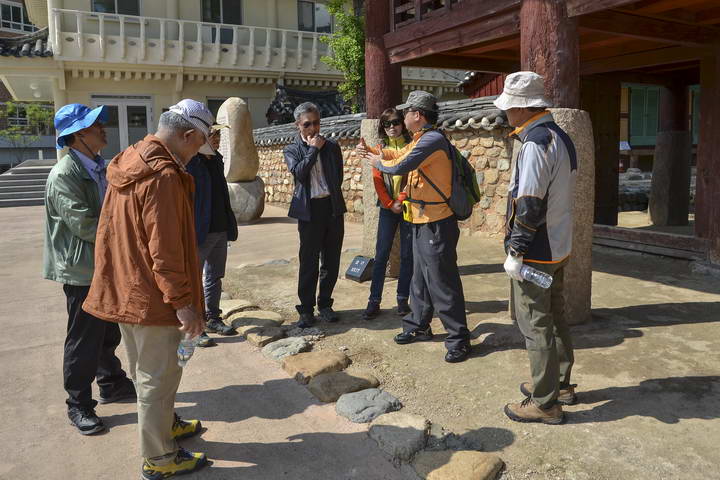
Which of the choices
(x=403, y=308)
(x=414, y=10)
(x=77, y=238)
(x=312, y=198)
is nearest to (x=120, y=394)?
(x=77, y=238)

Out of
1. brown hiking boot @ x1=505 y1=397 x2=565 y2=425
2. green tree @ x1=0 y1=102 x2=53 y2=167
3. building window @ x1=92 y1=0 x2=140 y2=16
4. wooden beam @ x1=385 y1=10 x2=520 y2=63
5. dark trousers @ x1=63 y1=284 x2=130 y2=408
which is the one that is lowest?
brown hiking boot @ x1=505 y1=397 x2=565 y2=425

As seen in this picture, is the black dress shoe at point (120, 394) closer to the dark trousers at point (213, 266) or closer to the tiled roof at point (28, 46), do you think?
the dark trousers at point (213, 266)

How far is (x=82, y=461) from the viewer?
279cm

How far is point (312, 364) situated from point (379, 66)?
3.60 metres

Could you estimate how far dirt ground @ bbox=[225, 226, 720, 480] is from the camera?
2.63 meters

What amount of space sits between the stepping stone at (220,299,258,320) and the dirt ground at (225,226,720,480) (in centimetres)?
22

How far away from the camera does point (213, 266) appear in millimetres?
4570

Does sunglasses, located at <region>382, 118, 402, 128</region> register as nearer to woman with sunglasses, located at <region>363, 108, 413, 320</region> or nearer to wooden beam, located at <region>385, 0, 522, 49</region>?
woman with sunglasses, located at <region>363, 108, 413, 320</region>

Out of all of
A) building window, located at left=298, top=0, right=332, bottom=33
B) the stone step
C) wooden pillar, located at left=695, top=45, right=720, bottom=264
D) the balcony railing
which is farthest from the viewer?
building window, located at left=298, top=0, right=332, bottom=33

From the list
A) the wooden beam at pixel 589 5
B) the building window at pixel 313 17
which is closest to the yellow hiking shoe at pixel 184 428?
the wooden beam at pixel 589 5

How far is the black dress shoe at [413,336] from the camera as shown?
4.25 metres

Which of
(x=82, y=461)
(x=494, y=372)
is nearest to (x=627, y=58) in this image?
(x=494, y=372)

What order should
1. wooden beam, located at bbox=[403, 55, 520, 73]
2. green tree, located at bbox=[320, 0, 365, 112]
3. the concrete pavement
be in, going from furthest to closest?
1. green tree, located at bbox=[320, 0, 365, 112]
2. wooden beam, located at bbox=[403, 55, 520, 73]
3. the concrete pavement

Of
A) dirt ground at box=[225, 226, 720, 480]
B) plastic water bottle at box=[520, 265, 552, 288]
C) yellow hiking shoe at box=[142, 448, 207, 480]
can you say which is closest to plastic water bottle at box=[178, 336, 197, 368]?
yellow hiking shoe at box=[142, 448, 207, 480]
